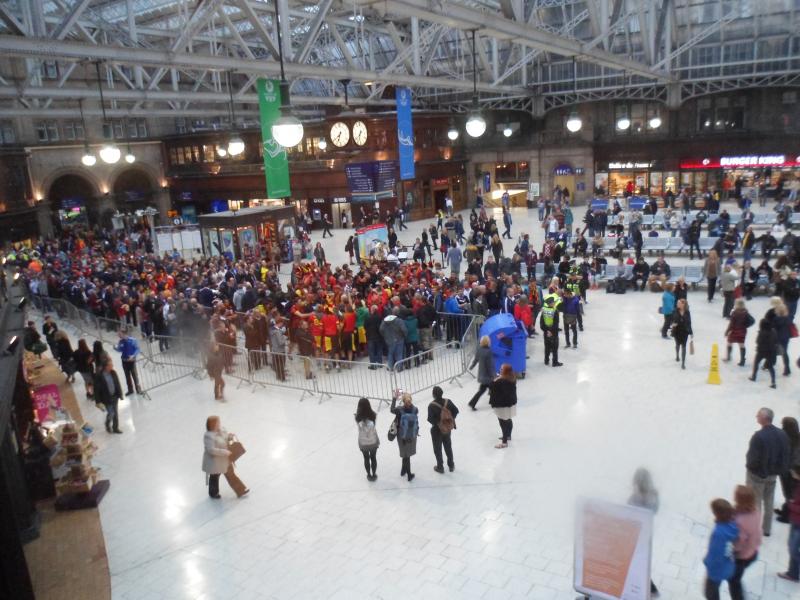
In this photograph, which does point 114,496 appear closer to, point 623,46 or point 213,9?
point 213,9

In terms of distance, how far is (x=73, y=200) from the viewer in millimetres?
38906

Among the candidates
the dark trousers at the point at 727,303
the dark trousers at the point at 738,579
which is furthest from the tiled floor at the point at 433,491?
the dark trousers at the point at 727,303

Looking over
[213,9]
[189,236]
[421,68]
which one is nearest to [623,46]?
[421,68]

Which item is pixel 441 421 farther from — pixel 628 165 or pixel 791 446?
pixel 628 165

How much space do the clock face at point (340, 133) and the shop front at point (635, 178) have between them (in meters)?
14.2

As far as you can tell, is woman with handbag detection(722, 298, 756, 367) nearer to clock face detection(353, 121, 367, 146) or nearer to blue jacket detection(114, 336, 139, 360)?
blue jacket detection(114, 336, 139, 360)

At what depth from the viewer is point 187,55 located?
1423cm

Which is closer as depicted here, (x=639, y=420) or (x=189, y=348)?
(x=639, y=420)

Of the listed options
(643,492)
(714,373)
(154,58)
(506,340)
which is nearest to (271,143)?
(154,58)

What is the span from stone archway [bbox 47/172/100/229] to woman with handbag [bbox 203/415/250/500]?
3453cm

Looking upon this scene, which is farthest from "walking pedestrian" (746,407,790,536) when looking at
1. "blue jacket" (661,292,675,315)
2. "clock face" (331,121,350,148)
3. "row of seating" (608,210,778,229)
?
"clock face" (331,121,350,148)

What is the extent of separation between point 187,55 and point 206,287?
6.43m

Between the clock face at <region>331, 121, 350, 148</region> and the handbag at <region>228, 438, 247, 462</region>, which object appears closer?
the handbag at <region>228, 438, 247, 462</region>

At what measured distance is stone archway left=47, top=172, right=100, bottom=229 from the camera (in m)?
38.6
